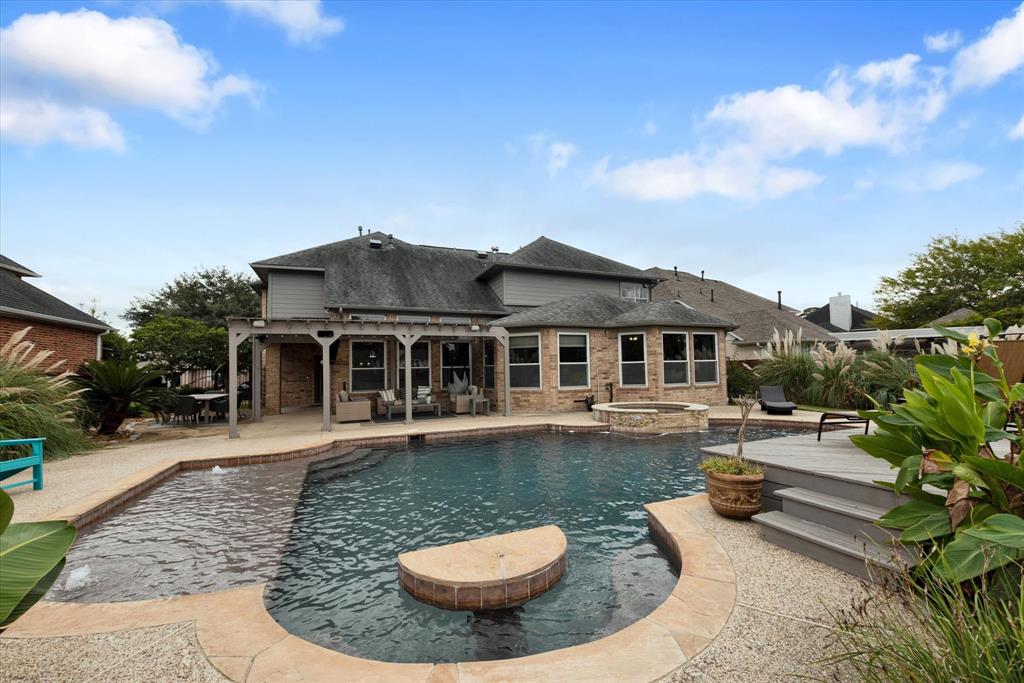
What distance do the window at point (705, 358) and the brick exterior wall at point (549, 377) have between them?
0.18 meters

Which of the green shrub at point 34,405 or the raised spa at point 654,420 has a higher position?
the green shrub at point 34,405

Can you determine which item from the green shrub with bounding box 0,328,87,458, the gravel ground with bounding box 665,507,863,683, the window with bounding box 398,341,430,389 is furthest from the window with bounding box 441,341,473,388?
the gravel ground with bounding box 665,507,863,683

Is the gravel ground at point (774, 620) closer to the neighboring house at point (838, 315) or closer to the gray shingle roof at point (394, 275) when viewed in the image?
the gray shingle roof at point (394, 275)

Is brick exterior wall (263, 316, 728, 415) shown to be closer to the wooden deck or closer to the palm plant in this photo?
the palm plant

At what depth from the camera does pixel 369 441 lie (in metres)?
9.45

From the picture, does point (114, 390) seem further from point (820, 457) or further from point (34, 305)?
point (820, 457)

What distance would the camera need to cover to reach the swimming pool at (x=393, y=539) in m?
2.98

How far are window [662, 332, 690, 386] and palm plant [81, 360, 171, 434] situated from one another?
14014 mm

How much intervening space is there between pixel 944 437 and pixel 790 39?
37.3ft

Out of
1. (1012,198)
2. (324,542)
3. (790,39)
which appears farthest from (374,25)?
(1012,198)

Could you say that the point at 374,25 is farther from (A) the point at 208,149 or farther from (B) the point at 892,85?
(B) the point at 892,85

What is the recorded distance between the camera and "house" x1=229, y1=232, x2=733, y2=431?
13414mm

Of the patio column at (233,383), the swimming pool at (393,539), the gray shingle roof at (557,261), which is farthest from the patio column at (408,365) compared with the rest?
the gray shingle roof at (557,261)

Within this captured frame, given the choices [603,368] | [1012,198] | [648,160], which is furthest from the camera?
[1012,198]
